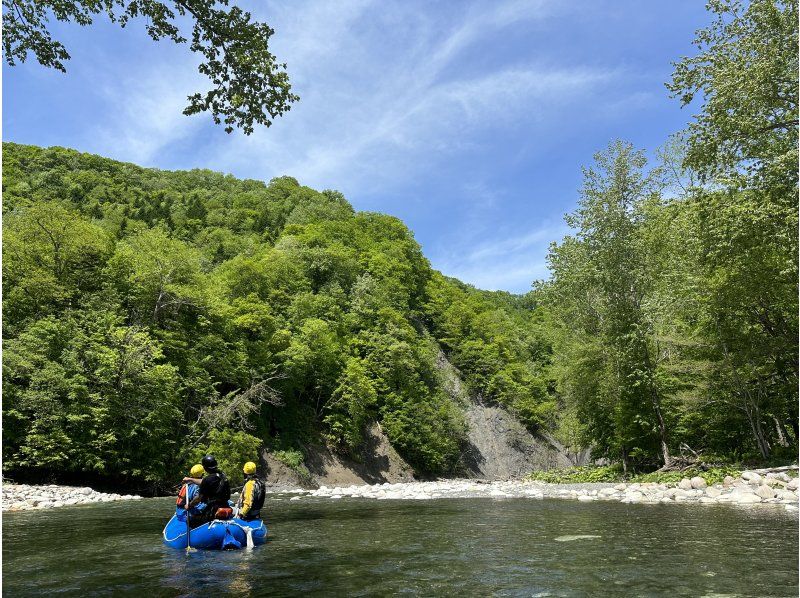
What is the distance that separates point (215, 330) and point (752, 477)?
2973cm

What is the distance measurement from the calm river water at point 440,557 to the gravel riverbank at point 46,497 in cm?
304

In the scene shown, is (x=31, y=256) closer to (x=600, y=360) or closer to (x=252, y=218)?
(x=600, y=360)

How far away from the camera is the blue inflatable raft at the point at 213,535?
10.8m

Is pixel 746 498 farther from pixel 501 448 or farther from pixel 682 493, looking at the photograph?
pixel 501 448

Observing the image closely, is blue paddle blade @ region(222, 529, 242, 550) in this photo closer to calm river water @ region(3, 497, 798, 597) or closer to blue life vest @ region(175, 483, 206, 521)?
calm river water @ region(3, 497, 798, 597)

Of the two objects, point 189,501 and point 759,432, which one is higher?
point 759,432

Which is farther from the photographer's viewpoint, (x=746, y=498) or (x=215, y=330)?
(x=215, y=330)

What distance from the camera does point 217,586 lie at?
7953 mm

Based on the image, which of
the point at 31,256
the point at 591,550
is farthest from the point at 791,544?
the point at 31,256

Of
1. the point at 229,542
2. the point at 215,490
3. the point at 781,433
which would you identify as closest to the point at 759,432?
the point at 781,433

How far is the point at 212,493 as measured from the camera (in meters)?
11.4

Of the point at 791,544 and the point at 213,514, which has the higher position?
the point at 213,514

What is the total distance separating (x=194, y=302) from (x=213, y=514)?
944 inches

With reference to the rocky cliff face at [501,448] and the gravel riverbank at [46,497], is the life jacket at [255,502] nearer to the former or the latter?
the gravel riverbank at [46,497]
